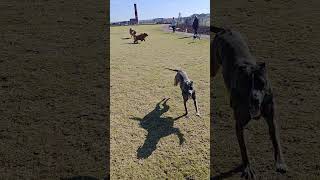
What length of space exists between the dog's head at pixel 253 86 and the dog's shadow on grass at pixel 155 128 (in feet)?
7.39

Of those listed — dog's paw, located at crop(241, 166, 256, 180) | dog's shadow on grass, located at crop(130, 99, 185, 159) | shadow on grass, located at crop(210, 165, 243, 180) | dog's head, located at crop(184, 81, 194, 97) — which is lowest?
shadow on grass, located at crop(210, 165, 243, 180)

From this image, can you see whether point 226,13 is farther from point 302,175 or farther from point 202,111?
point 302,175

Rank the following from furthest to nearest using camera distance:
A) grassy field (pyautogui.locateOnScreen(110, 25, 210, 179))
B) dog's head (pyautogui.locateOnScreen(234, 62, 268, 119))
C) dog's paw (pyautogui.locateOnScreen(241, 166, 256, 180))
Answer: grassy field (pyautogui.locateOnScreen(110, 25, 210, 179)) < dog's paw (pyautogui.locateOnScreen(241, 166, 256, 180)) < dog's head (pyautogui.locateOnScreen(234, 62, 268, 119))

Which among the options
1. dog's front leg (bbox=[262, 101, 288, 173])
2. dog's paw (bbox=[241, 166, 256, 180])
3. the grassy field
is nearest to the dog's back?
dog's front leg (bbox=[262, 101, 288, 173])

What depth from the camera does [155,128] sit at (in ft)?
28.3

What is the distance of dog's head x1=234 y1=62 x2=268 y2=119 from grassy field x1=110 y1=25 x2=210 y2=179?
5.14 ft

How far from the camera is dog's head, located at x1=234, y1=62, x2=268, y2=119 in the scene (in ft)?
19.4

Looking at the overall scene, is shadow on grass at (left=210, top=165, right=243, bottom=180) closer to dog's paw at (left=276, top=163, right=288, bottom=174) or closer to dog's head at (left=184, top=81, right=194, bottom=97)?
dog's paw at (left=276, top=163, right=288, bottom=174)

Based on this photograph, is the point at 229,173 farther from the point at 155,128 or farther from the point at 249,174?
the point at 155,128

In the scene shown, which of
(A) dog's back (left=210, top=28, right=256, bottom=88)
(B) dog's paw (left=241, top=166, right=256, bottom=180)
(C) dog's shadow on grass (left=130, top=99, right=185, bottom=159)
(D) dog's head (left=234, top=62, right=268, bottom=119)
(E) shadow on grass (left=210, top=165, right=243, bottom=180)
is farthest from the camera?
(C) dog's shadow on grass (left=130, top=99, right=185, bottom=159)

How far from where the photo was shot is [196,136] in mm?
8242

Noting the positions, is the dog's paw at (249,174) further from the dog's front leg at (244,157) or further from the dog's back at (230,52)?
the dog's back at (230,52)

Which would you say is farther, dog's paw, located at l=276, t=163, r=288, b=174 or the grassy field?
the grassy field

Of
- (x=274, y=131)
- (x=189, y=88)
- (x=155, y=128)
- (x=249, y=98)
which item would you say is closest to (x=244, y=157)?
(x=274, y=131)
